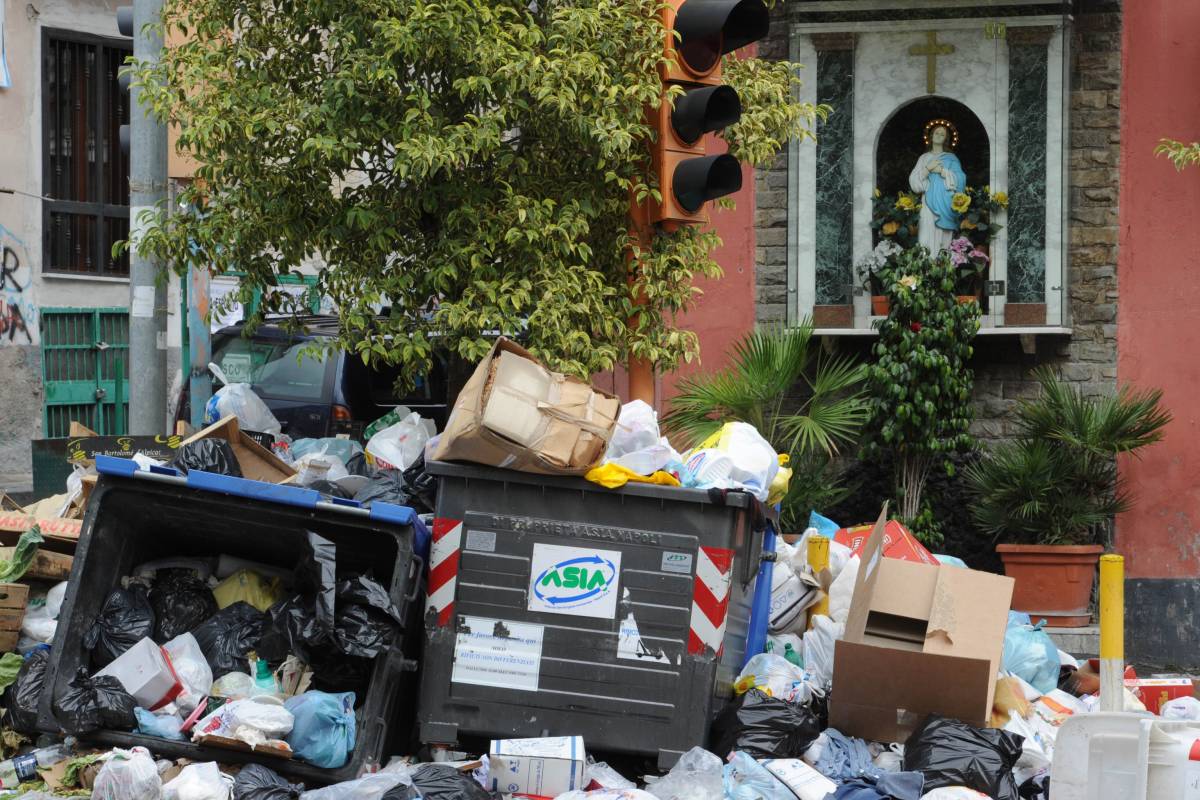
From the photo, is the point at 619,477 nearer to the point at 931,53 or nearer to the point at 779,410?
the point at 779,410

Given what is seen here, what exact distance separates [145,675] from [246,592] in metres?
0.66

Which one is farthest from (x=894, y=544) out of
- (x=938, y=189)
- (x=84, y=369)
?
(x=84, y=369)

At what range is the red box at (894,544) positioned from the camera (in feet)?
24.5

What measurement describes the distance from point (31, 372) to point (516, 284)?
8942 mm

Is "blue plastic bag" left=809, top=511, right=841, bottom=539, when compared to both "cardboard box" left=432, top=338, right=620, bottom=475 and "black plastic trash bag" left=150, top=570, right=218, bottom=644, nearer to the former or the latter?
"cardboard box" left=432, top=338, right=620, bottom=475

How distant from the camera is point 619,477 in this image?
18.3 ft

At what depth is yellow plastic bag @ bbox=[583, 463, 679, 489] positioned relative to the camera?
219 inches

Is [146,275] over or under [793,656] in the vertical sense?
over

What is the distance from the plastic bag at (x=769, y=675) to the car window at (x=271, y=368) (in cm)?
454

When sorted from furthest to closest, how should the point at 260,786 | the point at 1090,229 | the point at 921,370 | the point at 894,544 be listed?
the point at 1090,229
the point at 921,370
the point at 894,544
the point at 260,786

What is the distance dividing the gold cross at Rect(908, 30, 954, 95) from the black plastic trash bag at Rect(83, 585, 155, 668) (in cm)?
705

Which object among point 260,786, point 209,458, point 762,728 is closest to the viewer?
point 260,786

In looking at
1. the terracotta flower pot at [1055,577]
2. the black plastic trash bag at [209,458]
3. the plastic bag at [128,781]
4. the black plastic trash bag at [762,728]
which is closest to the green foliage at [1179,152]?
the terracotta flower pot at [1055,577]

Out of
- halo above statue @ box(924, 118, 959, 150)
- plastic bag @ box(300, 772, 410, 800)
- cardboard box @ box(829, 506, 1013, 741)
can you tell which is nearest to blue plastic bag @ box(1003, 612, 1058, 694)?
cardboard box @ box(829, 506, 1013, 741)
